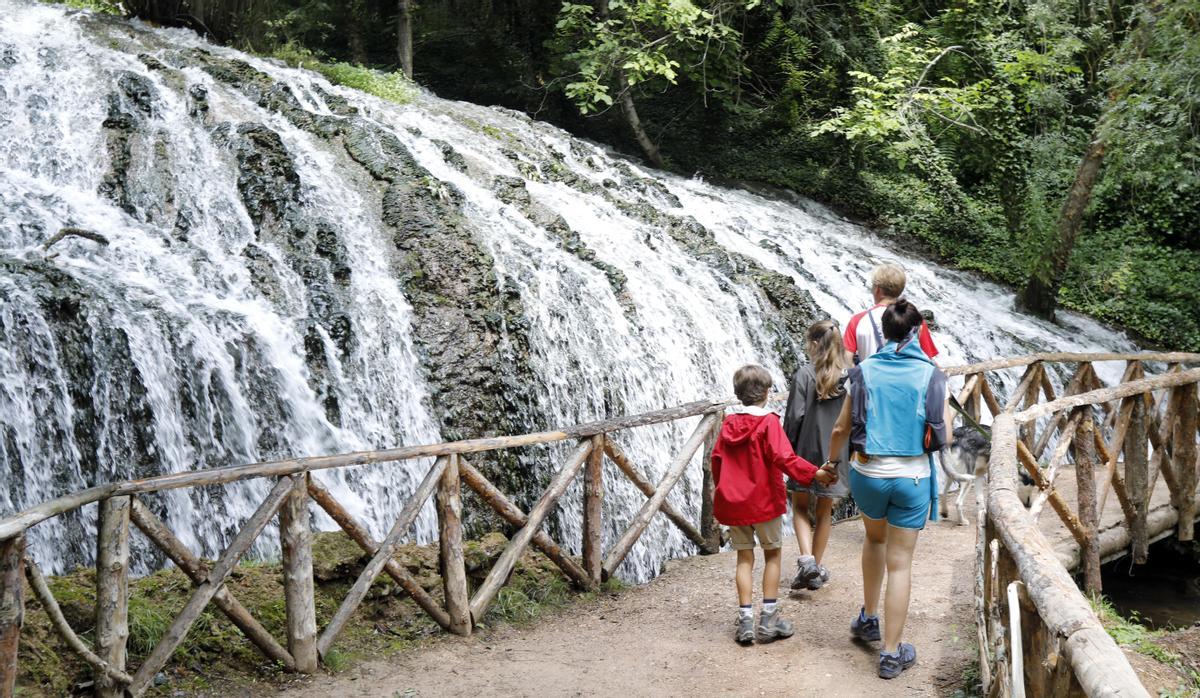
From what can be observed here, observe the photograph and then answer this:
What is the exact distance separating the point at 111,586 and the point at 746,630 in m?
3.26

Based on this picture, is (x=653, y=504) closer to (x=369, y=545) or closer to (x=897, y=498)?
(x=369, y=545)

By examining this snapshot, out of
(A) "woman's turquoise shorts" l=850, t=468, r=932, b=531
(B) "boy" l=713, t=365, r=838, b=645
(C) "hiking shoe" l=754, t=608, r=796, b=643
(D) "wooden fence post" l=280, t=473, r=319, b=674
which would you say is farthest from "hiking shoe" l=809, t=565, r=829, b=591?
(D) "wooden fence post" l=280, t=473, r=319, b=674

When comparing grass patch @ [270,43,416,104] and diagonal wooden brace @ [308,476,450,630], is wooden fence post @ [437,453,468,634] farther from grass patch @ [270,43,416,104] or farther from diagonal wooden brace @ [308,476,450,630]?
grass patch @ [270,43,416,104]

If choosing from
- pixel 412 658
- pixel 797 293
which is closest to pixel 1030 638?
pixel 412 658

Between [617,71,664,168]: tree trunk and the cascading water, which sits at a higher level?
[617,71,664,168]: tree trunk

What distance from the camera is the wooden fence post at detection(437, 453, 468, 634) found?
5496 mm

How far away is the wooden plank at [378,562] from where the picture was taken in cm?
507

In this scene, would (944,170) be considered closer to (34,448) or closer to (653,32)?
(653,32)

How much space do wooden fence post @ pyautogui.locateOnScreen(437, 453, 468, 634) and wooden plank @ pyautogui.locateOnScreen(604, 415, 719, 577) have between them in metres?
1.35

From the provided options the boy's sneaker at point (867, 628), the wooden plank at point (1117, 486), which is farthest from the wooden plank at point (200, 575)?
the wooden plank at point (1117, 486)

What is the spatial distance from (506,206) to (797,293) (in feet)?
12.9

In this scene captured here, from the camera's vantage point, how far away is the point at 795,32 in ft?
63.7

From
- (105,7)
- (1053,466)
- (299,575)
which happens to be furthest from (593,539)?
(105,7)

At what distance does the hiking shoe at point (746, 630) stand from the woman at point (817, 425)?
0.84 m
